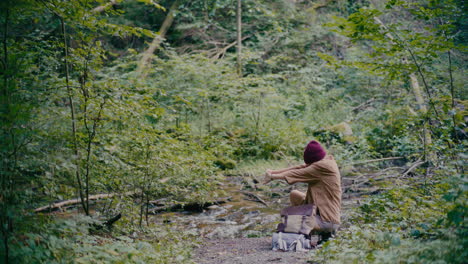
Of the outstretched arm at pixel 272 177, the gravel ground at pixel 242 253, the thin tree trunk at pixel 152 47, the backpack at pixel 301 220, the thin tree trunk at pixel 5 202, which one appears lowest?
the gravel ground at pixel 242 253

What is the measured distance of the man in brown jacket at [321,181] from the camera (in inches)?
191

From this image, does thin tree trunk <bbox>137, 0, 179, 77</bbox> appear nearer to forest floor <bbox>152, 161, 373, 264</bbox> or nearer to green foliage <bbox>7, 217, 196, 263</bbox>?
forest floor <bbox>152, 161, 373, 264</bbox>

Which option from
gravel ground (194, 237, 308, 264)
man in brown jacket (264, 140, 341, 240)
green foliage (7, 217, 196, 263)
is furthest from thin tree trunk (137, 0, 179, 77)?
green foliage (7, 217, 196, 263)

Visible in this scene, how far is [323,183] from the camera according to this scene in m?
4.93

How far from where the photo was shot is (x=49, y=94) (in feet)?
12.6

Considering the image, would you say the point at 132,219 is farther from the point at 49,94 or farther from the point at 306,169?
the point at 306,169

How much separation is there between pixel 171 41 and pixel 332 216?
631 inches

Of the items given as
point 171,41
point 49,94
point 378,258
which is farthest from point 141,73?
point 378,258

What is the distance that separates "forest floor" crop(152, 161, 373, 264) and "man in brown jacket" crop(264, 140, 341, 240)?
0.78 metres

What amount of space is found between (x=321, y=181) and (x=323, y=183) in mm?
42

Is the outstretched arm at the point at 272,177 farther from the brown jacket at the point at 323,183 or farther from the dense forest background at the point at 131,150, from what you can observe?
the dense forest background at the point at 131,150

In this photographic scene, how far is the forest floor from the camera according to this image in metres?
4.64

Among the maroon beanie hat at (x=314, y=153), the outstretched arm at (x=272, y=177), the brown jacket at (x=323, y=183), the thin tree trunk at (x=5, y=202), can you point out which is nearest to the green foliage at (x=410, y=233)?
the brown jacket at (x=323, y=183)

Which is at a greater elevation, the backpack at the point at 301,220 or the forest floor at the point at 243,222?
the backpack at the point at 301,220
